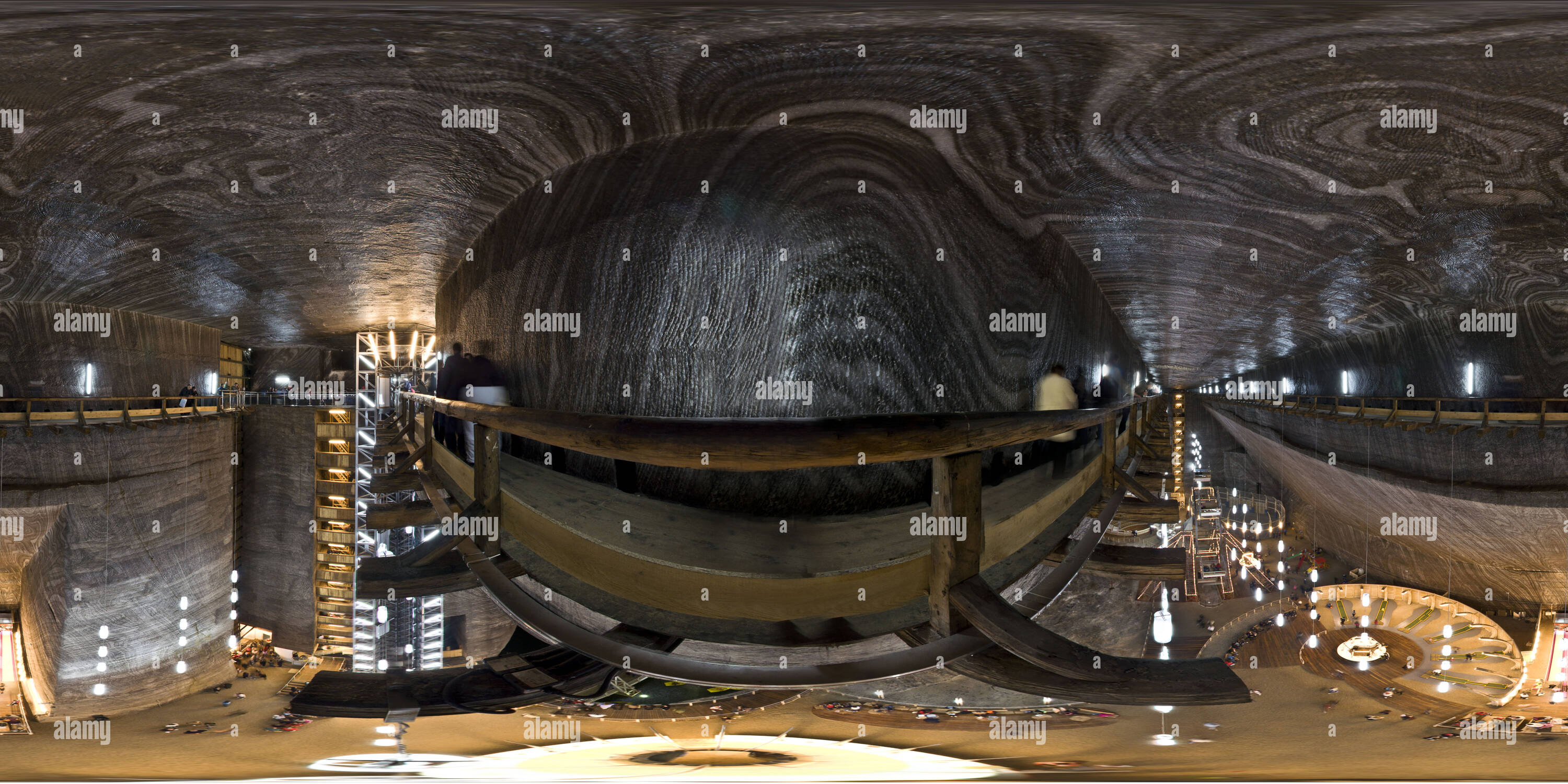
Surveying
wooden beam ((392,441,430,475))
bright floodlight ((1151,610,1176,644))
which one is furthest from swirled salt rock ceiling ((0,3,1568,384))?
bright floodlight ((1151,610,1176,644))

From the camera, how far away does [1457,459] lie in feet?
4.32

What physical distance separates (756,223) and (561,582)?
24.3 inches

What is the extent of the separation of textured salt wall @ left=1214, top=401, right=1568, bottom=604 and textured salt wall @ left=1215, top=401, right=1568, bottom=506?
0.03 meters

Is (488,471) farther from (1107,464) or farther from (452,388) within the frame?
(1107,464)

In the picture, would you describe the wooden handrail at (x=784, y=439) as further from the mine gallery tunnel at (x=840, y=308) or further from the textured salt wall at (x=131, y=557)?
the textured salt wall at (x=131, y=557)

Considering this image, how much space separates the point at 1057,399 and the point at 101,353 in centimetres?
230

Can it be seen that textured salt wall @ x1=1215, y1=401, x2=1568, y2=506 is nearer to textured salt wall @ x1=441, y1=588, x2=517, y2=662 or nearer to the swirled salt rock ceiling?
the swirled salt rock ceiling

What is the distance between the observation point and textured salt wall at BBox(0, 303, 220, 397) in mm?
1485

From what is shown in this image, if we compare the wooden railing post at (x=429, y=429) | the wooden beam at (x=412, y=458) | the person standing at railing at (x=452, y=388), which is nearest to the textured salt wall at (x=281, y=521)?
the wooden beam at (x=412, y=458)

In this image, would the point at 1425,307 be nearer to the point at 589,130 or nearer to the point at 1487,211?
the point at 1487,211

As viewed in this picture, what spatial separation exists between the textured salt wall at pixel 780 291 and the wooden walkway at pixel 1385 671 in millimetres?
1313

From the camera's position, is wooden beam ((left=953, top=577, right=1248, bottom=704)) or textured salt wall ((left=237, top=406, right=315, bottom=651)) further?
textured salt wall ((left=237, top=406, right=315, bottom=651))

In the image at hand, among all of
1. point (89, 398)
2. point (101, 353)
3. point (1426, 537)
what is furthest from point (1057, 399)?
point (89, 398)

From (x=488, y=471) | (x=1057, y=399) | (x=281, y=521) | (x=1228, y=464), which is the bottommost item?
(x=281, y=521)
